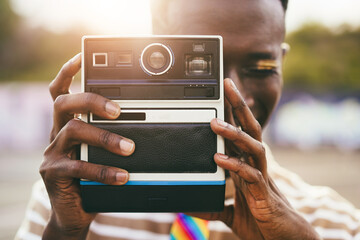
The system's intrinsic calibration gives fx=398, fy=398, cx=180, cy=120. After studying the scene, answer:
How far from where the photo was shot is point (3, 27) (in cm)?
3125

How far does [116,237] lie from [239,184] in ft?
2.75

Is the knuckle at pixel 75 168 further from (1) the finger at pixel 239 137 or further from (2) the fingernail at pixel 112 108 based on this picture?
(1) the finger at pixel 239 137

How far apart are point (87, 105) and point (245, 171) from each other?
64cm

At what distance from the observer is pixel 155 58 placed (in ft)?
5.23

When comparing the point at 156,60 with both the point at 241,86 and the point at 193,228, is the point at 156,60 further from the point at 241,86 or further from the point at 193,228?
the point at 193,228

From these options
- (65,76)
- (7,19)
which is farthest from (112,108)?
(7,19)

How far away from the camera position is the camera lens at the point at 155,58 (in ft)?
5.22

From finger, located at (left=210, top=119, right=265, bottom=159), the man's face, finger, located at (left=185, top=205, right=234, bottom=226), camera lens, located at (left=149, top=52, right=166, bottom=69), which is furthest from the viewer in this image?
the man's face

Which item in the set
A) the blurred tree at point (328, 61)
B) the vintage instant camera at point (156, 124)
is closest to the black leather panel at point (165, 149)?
the vintage instant camera at point (156, 124)

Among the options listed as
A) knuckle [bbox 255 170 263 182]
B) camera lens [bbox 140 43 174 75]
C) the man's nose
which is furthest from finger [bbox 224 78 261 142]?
the man's nose

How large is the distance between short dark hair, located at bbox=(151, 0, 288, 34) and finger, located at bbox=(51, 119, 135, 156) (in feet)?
2.55

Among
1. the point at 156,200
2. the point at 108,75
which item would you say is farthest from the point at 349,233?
the point at 108,75

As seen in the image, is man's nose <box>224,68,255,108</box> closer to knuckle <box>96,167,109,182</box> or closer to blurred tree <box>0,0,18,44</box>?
knuckle <box>96,167,109,182</box>

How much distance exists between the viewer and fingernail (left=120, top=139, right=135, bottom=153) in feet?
4.93
